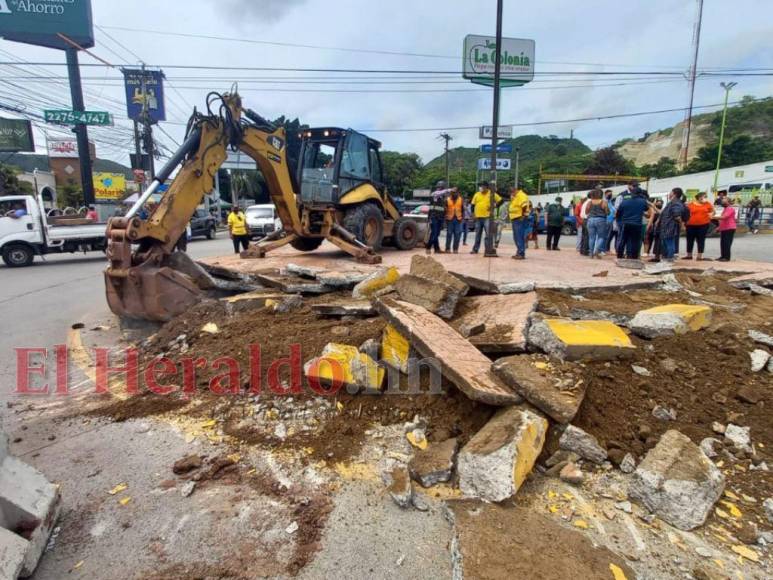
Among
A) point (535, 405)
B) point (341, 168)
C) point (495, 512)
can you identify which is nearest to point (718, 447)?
point (535, 405)

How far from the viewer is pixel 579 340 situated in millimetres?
3381

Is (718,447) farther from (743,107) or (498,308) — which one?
(743,107)

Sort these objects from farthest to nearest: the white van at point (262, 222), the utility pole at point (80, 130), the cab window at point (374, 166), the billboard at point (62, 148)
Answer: the billboard at point (62, 148) < the utility pole at point (80, 130) < the white van at point (262, 222) < the cab window at point (374, 166)

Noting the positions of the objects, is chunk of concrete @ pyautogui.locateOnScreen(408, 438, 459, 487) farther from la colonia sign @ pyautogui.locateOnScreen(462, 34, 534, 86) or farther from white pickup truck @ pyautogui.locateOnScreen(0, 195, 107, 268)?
la colonia sign @ pyautogui.locateOnScreen(462, 34, 534, 86)

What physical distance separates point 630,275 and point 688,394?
11.2ft

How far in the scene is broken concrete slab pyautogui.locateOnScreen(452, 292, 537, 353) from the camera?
3652 mm

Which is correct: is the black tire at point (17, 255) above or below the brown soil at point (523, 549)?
above

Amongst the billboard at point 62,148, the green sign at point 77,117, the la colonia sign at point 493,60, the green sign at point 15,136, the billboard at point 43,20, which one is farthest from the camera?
the billboard at point 62,148

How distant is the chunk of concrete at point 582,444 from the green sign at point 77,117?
912 inches

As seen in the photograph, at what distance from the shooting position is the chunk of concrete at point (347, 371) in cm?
342

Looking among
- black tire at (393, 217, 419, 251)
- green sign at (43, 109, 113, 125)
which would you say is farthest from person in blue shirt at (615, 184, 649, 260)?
green sign at (43, 109, 113, 125)

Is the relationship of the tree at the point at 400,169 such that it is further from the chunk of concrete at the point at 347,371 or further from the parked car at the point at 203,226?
the chunk of concrete at the point at 347,371

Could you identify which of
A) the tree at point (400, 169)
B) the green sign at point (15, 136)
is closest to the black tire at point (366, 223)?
the green sign at point (15, 136)

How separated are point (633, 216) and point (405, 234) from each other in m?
4.99
